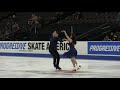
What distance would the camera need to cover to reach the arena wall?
1480 centimetres

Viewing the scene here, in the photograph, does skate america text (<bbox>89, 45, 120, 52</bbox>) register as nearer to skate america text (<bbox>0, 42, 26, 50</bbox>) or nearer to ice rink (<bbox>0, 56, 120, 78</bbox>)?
ice rink (<bbox>0, 56, 120, 78</bbox>)

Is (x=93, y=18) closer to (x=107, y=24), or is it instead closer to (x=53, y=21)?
(x=107, y=24)

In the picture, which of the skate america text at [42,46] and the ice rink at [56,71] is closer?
the ice rink at [56,71]

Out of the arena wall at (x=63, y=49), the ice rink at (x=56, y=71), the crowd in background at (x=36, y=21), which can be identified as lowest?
the ice rink at (x=56, y=71)

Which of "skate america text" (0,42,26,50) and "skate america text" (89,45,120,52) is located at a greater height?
"skate america text" (0,42,26,50)

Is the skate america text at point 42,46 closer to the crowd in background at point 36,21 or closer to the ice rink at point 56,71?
the crowd in background at point 36,21

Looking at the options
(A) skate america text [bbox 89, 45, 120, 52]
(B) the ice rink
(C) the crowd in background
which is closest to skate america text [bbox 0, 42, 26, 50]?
(C) the crowd in background

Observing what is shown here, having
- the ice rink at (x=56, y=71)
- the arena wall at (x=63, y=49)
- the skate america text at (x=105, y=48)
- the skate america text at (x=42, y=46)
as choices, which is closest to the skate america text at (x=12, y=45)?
the arena wall at (x=63, y=49)

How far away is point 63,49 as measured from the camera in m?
16.1

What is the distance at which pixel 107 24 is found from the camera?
17.9 m

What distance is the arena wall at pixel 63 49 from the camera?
14797mm

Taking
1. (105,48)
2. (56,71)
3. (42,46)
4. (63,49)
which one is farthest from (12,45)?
(56,71)

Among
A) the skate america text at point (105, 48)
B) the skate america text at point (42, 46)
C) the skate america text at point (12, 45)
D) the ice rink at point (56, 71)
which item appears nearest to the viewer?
the ice rink at point (56, 71)

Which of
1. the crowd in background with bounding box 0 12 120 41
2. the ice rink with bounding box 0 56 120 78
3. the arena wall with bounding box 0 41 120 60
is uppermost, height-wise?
the crowd in background with bounding box 0 12 120 41
